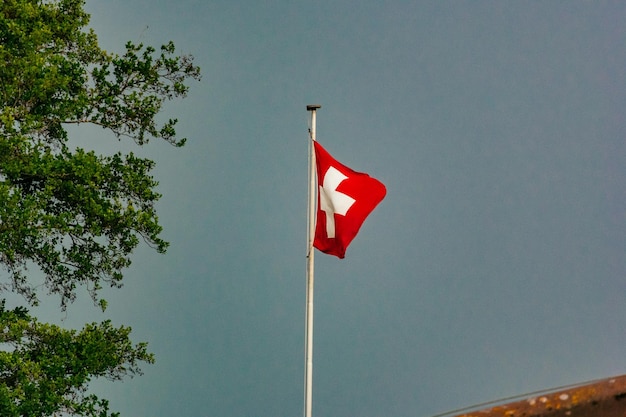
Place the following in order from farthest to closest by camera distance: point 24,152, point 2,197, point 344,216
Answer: point 24,152, point 2,197, point 344,216

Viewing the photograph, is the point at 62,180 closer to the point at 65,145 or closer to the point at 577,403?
the point at 65,145

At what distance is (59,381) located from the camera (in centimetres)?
971

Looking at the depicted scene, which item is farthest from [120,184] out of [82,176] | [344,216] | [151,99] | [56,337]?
[344,216]

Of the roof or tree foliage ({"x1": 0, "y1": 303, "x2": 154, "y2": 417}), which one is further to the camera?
tree foliage ({"x1": 0, "y1": 303, "x2": 154, "y2": 417})

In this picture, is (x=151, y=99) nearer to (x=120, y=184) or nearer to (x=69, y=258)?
(x=120, y=184)

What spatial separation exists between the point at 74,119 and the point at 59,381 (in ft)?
12.8

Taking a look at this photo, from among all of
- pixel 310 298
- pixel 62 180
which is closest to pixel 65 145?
pixel 62 180

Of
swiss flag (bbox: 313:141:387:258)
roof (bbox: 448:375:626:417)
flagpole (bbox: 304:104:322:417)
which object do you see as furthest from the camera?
swiss flag (bbox: 313:141:387:258)

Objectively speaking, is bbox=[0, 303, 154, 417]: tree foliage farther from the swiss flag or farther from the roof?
the roof

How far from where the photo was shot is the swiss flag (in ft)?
24.6

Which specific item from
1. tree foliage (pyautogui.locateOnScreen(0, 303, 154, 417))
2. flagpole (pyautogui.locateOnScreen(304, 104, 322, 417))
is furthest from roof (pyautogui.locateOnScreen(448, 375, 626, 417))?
tree foliage (pyautogui.locateOnScreen(0, 303, 154, 417))

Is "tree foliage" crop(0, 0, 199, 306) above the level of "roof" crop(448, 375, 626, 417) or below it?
above

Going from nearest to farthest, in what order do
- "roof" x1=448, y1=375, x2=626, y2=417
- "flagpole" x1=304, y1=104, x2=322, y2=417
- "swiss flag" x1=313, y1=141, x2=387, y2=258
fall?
"roof" x1=448, y1=375, x2=626, y2=417, "flagpole" x1=304, y1=104, x2=322, y2=417, "swiss flag" x1=313, y1=141, x2=387, y2=258

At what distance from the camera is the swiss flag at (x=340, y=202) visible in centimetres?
750
